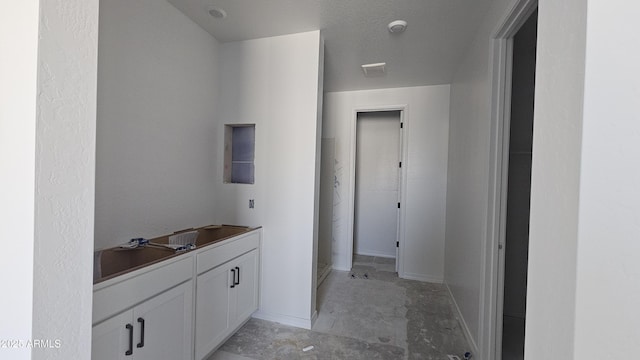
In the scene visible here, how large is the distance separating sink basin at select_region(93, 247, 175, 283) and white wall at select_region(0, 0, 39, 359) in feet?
2.90

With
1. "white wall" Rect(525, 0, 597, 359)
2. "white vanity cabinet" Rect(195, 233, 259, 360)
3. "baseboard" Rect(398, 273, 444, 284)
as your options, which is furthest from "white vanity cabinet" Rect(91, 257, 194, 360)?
"baseboard" Rect(398, 273, 444, 284)

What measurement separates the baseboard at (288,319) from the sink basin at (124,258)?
3.87 ft

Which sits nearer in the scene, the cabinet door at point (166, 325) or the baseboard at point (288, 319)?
the cabinet door at point (166, 325)

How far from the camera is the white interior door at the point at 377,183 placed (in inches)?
173

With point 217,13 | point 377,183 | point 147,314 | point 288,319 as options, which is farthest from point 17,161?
point 377,183

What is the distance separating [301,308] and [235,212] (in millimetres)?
1104

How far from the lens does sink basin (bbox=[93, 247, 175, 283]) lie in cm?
146

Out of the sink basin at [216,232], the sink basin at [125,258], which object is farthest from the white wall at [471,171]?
the sink basin at [125,258]

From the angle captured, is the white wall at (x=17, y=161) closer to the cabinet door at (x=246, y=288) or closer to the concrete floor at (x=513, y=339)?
the cabinet door at (x=246, y=288)

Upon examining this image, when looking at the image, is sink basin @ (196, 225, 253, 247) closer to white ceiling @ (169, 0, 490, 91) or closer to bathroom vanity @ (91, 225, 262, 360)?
bathroom vanity @ (91, 225, 262, 360)

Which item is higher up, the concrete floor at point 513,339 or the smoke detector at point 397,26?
the smoke detector at point 397,26

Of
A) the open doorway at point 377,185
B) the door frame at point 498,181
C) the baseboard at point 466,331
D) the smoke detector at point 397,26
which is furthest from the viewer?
the open doorway at point 377,185

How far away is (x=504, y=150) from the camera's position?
1.68 metres

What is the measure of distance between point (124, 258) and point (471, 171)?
8.91 ft
